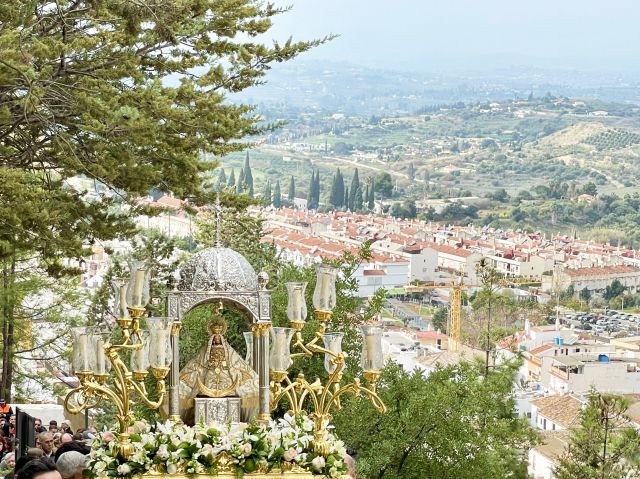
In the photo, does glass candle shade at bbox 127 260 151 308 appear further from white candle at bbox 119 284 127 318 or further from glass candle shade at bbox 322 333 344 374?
glass candle shade at bbox 322 333 344 374

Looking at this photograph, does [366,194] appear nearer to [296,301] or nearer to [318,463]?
[296,301]

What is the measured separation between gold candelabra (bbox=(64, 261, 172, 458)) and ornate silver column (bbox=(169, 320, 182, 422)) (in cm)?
22

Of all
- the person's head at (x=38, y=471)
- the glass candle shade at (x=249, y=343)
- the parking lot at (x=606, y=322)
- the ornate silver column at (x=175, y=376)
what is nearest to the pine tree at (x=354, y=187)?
the parking lot at (x=606, y=322)

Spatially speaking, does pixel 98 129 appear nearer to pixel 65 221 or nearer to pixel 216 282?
pixel 65 221

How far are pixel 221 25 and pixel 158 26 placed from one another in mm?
1397

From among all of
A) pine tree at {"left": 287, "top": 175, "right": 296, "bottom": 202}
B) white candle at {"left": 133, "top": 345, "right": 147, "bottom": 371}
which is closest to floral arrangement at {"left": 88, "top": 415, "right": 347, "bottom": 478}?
white candle at {"left": 133, "top": 345, "right": 147, "bottom": 371}

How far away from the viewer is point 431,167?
190 meters

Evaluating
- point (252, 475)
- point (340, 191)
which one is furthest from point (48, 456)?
point (340, 191)

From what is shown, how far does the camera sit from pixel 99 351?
21.4 feet

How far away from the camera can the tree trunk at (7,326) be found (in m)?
20.2

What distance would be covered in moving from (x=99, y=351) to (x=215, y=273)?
3.08 feet

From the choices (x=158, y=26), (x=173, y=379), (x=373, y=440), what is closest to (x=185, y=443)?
(x=173, y=379)

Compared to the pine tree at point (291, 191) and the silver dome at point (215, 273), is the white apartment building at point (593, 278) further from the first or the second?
the silver dome at point (215, 273)

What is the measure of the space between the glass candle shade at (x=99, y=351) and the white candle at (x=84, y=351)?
0.14ft
